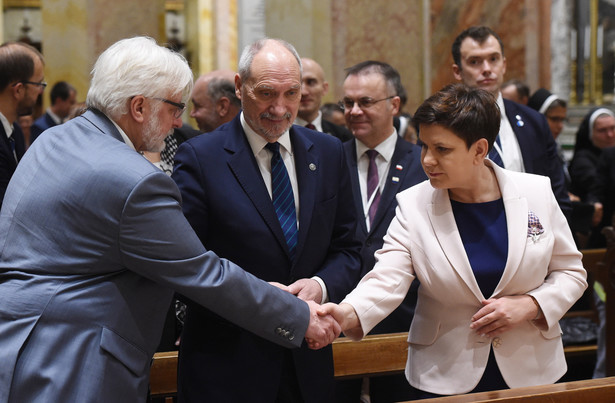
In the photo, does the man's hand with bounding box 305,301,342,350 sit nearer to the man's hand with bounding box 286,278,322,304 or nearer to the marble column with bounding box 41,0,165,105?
the man's hand with bounding box 286,278,322,304

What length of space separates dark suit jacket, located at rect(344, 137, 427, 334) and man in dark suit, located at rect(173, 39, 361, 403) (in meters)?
0.79

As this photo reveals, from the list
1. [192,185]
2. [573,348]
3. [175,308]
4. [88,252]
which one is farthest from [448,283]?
[573,348]

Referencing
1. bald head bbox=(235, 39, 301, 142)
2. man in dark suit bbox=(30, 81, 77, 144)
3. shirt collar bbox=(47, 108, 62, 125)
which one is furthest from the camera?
shirt collar bbox=(47, 108, 62, 125)

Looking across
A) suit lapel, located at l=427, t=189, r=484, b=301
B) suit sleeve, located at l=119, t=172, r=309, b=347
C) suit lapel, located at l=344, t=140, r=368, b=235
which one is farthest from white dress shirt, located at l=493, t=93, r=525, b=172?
suit sleeve, located at l=119, t=172, r=309, b=347

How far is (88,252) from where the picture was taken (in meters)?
2.37

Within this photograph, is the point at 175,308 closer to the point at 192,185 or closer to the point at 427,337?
the point at 192,185

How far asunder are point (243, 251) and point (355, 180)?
4.58ft

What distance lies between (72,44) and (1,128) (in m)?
3.35

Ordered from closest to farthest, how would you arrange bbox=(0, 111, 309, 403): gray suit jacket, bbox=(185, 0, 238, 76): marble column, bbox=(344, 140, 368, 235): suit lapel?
bbox=(0, 111, 309, 403): gray suit jacket
bbox=(344, 140, 368, 235): suit lapel
bbox=(185, 0, 238, 76): marble column

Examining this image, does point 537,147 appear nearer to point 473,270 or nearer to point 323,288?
point 473,270

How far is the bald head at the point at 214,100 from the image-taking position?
475cm

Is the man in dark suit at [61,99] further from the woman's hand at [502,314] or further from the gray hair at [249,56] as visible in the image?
the woman's hand at [502,314]

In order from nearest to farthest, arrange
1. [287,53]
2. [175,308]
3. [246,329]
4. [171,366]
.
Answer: [246,329], [287,53], [171,366], [175,308]

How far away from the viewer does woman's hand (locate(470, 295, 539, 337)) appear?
8.52 ft
